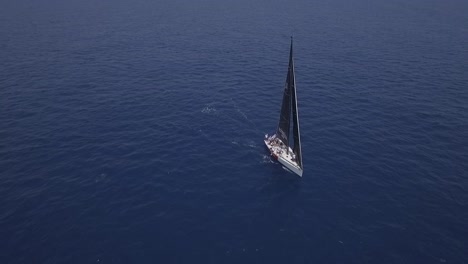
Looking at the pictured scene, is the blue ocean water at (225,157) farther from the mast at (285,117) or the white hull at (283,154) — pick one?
the mast at (285,117)

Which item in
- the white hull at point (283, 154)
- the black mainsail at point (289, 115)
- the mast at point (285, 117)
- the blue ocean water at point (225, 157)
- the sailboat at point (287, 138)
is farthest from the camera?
the mast at point (285, 117)

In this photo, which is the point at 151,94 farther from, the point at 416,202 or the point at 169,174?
the point at 416,202

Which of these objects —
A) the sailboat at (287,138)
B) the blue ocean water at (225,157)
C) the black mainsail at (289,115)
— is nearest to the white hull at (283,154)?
the sailboat at (287,138)

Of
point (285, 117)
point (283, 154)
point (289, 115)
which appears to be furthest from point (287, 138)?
point (289, 115)

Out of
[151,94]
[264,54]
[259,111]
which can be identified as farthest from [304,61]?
[151,94]

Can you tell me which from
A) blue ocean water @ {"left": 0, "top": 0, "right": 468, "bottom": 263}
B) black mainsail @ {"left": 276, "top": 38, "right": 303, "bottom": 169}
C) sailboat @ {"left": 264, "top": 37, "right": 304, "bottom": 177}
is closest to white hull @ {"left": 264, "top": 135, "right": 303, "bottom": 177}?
sailboat @ {"left": 264, "top": 37, "right": 304, "bottom": 177}
